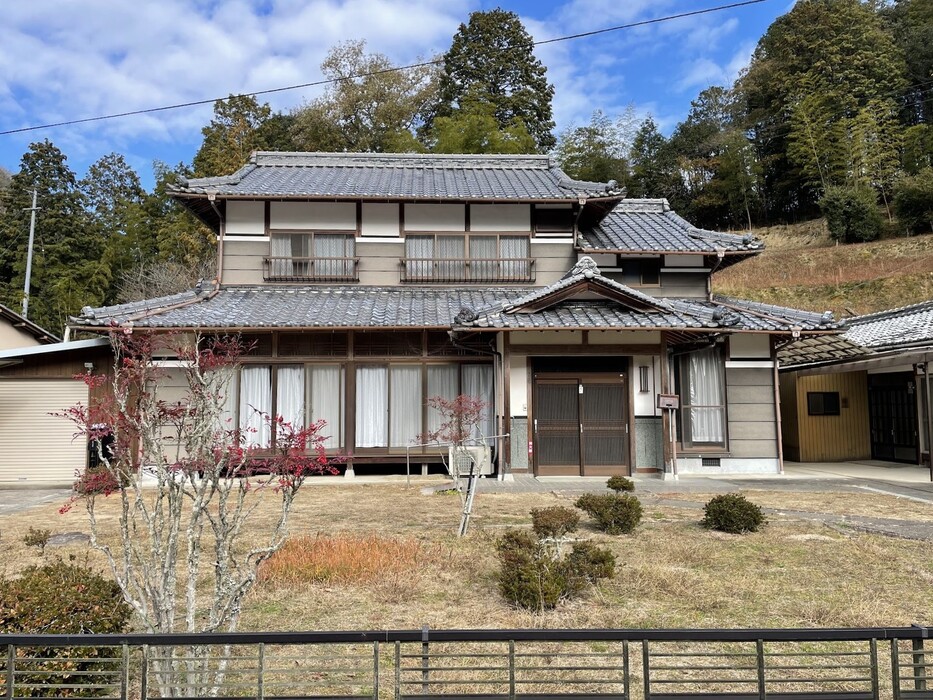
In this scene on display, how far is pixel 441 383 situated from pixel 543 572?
788 centimetres

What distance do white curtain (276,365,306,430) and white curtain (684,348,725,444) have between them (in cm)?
839

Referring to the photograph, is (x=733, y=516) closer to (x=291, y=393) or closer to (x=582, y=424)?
(x=582, y=424)

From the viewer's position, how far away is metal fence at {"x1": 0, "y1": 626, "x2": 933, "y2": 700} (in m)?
2.40

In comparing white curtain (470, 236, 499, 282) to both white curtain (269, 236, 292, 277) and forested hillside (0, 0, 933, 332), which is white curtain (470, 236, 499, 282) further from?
forested hillside (0, 0, 933, 332)

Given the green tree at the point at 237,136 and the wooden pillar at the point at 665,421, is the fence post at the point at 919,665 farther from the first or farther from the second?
the green tree at the point at 237,136

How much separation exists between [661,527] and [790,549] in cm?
150

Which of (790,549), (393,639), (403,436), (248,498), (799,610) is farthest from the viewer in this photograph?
(403,436)

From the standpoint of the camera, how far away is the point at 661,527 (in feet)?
24.0

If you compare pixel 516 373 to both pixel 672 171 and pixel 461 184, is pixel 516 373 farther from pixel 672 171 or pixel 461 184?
pixel 672 171

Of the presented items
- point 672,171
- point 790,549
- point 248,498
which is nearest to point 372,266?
point 248,498

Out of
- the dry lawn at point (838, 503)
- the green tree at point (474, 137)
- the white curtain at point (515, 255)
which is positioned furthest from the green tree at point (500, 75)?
the dry lawn at point (838, 503)

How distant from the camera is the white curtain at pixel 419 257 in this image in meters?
13.8

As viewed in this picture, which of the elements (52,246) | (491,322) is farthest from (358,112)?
(491,322)

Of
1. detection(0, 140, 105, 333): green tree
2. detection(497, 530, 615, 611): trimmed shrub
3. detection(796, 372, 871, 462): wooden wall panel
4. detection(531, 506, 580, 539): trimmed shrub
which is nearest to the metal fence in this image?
detection(497, 530, 615, 611): trimmed shrub
